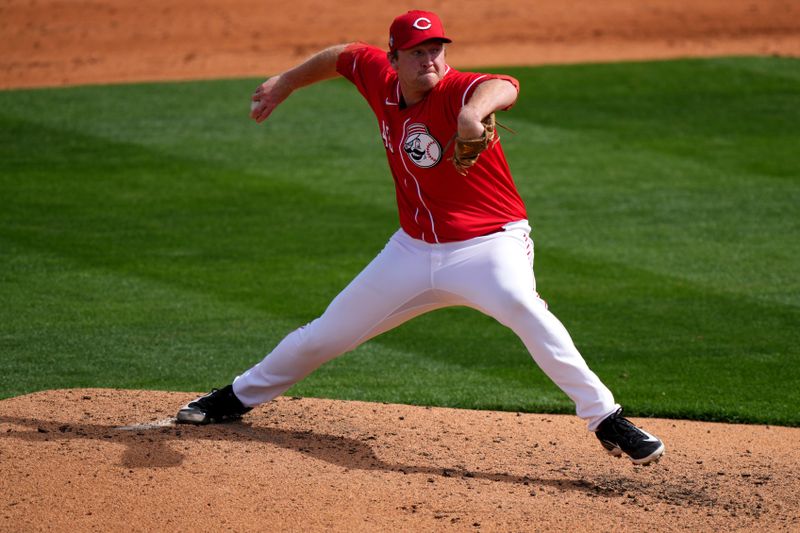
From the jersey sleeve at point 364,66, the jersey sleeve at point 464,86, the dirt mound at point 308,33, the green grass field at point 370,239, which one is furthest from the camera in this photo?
the dirt mound at point 308,33

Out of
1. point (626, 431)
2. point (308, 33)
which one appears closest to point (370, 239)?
point (626, 431)

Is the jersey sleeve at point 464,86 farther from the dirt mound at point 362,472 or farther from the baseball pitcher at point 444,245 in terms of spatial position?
the dirt mound at point 362,472

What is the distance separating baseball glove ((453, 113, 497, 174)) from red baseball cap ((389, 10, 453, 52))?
0.52 metres

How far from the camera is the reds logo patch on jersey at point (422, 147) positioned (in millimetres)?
5211

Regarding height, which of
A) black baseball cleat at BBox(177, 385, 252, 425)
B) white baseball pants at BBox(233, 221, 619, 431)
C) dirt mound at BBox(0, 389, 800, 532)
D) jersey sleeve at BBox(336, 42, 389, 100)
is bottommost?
dirt mound at BBox(0, 389, 800, 532)

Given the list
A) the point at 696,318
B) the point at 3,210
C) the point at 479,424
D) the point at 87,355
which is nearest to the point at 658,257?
the point at 696,318

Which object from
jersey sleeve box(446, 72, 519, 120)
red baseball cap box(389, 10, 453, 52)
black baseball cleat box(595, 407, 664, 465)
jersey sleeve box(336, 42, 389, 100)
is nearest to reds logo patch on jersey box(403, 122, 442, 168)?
jersey sleeve box(446, 72, 519, 120)

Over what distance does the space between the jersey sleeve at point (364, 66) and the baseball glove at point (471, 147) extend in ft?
3.06

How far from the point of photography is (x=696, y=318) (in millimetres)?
8172

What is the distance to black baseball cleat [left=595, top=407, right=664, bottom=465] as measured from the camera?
5.16 m

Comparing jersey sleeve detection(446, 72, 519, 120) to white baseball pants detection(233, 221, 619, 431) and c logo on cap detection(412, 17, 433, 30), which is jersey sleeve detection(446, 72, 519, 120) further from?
white baseball pants detection(233, 221, 619, 431)

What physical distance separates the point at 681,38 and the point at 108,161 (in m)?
9.88

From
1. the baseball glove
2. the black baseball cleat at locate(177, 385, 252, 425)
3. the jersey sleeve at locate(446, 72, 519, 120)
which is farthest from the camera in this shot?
the black baseball cleat at locate(177, 385, 252, 425)

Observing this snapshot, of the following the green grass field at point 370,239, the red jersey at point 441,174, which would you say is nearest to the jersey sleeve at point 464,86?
the red jersey at point 441,174
